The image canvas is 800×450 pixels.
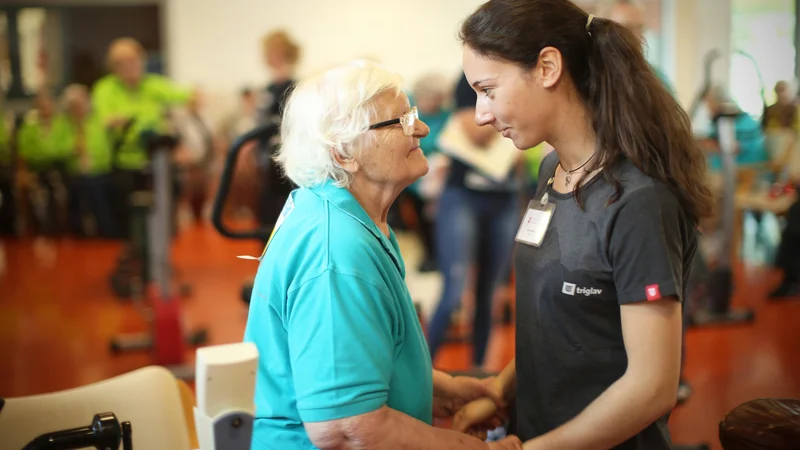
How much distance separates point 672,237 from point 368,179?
53 centimetres

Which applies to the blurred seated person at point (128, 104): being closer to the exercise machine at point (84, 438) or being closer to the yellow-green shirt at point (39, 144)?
the yellow-green shirt at point (39, 144)

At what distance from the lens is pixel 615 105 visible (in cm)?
133

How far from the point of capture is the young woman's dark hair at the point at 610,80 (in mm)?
1301

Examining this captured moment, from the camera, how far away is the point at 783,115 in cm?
482

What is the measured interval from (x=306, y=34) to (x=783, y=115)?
21.5 feet

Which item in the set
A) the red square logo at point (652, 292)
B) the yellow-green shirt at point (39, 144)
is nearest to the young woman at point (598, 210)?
the red square logo at point (652, 292)

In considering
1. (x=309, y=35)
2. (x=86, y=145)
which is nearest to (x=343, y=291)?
(x=86, y=145)

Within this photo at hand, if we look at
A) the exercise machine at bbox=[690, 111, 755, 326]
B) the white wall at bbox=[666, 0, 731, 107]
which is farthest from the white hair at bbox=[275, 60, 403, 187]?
the white wall at bbox=[666, 0, 731, 107]

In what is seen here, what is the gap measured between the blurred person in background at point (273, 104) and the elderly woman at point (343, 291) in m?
1.93

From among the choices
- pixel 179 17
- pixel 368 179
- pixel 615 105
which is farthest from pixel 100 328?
pixel 179 17

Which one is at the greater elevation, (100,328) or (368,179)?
(368,179)

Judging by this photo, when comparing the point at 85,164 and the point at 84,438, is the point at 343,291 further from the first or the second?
the point at 85,164

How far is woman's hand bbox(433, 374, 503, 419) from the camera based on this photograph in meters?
1.69

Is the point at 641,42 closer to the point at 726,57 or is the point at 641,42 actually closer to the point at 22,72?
the point at 726,57
